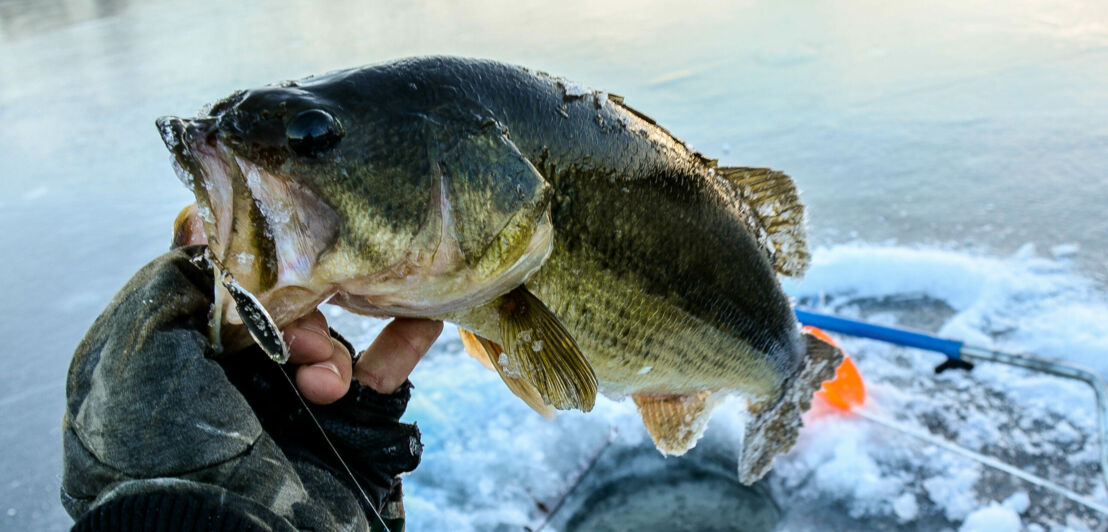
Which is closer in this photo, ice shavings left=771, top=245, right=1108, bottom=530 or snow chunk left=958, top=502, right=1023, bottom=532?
snow chunk left=958, top=502, right=1023, bottom=532

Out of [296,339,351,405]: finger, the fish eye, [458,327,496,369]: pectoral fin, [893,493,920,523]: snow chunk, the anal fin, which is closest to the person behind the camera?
the fish eye

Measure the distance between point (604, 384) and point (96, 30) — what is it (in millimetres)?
12168

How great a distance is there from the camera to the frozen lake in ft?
11.6

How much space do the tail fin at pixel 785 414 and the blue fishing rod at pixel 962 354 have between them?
3.35ft

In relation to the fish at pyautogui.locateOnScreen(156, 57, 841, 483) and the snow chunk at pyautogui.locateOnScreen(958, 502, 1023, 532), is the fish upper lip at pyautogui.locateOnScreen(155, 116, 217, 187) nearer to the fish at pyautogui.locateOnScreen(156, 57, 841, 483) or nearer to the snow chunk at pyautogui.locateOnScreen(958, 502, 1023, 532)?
the fish at pyautogui.locateOnScreen(156, 57, 841, 483)

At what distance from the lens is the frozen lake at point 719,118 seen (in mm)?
3549

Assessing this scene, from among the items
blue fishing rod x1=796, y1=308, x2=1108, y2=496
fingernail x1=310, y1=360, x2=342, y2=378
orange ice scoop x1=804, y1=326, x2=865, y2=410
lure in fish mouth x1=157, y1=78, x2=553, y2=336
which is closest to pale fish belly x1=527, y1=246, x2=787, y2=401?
lure in fish mouth x1=157, y1=78, x2=553, y2=336

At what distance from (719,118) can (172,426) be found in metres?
4.60

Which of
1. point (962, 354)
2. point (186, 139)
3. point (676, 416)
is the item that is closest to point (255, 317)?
point (186, 139)

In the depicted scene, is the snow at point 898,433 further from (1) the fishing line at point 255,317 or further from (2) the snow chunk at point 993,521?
(1) the fishing line at point 255,317

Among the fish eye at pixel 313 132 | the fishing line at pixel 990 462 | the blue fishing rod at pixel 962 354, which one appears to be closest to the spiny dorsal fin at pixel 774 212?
the fish eye at pixel 313 132

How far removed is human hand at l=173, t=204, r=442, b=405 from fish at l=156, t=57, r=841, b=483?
0.09 meters

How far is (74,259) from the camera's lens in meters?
4.03

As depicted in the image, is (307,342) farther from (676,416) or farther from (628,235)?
(676,416)
